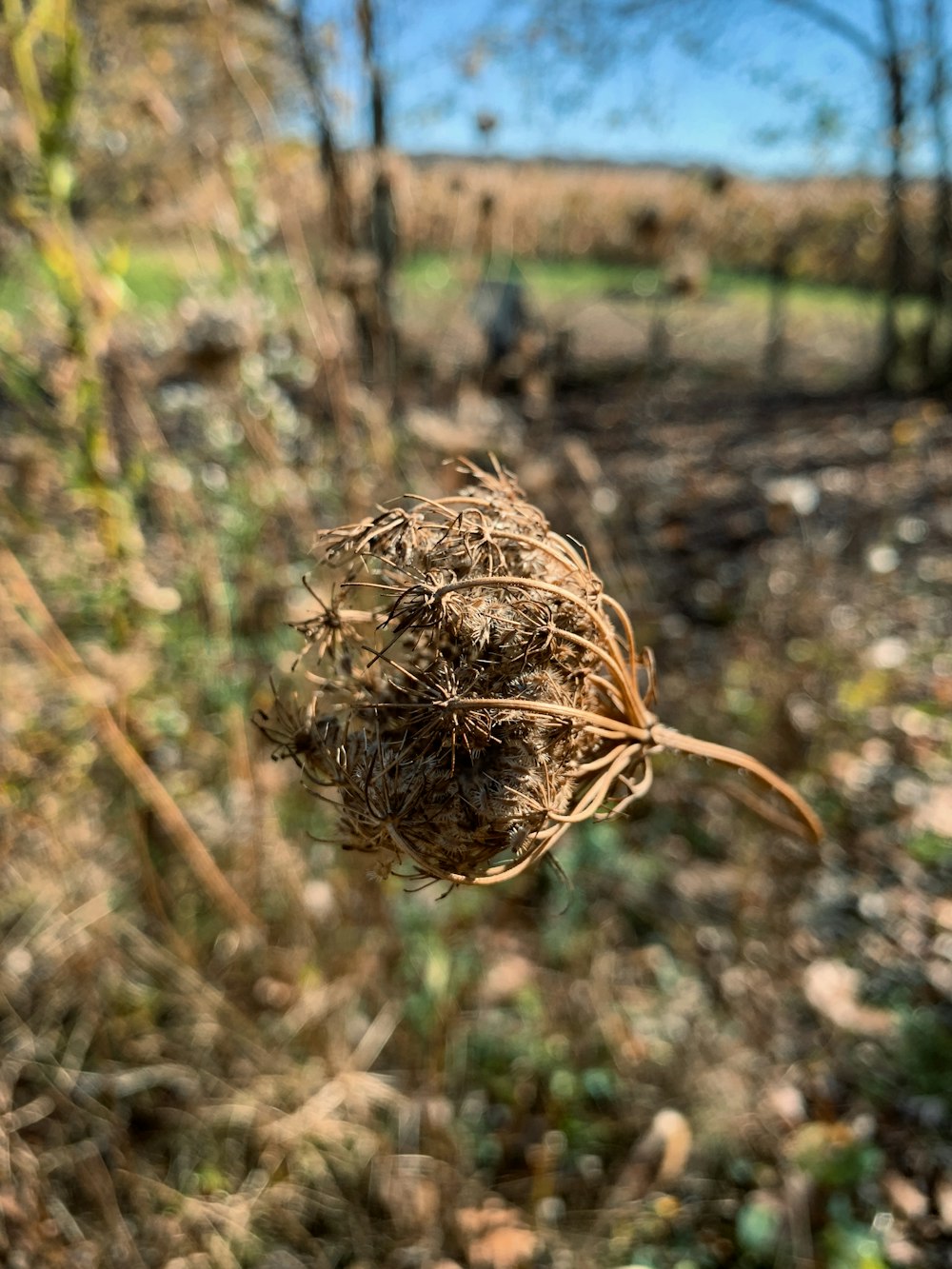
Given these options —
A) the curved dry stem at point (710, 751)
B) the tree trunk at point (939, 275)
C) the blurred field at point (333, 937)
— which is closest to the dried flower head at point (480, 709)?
the curved dry stem at point (710, 751)

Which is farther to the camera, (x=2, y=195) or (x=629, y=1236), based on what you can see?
(x=629, y=1236)

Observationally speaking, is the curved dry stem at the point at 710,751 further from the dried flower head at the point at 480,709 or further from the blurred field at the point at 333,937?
the blurred field at the point at 333,937

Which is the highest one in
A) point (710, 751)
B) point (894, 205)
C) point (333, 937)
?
point (894, 205)

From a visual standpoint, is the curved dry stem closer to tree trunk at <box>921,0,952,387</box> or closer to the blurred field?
the blurred field

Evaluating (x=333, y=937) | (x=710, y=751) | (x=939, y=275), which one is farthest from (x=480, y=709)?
(x=939, y=275)

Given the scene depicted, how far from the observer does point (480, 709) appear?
0.80m

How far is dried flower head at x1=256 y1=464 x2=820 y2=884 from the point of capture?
0.80 m

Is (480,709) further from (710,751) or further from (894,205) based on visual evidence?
(894,205)

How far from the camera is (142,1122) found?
2.02m

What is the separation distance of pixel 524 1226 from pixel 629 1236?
22cm

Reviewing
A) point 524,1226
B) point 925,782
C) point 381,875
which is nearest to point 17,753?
point 381,875

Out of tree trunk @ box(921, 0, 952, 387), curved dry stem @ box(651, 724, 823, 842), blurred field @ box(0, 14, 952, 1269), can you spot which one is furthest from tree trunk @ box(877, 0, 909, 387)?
curved dry stem @ box(651, 724, 823, 842)

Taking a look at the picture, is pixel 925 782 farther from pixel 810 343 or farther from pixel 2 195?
pixel 810 343

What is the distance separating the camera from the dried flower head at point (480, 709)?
80 cm
